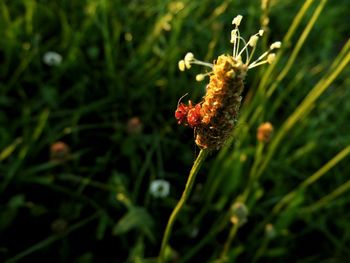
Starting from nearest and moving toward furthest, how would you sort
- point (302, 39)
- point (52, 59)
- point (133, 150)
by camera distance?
1. point (302, 39)
2. point (133, 150)
3. point (52, 59)

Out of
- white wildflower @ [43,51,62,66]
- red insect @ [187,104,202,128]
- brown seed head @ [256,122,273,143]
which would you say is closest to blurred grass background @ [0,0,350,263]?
white wildflower @ [43,51,62,66]

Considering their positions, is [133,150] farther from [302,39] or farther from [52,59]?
[302,39]

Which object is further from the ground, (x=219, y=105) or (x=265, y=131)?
(x=265, y=131)

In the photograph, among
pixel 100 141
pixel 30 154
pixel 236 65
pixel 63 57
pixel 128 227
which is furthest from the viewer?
pixel 63 57

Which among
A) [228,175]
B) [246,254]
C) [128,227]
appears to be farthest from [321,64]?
[128,227]

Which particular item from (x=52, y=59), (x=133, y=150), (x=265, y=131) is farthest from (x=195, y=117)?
(x=52, y=59)

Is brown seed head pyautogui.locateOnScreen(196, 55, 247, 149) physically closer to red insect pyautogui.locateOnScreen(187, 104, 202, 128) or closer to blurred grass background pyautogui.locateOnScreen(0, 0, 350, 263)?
red insect pyautogui.locateOnScreen(187, 104, 202, 128)

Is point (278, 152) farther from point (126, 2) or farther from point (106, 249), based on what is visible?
point (126, 2)

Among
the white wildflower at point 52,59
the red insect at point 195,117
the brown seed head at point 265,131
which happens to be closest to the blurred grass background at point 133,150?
the white wildflower at point 52,59
